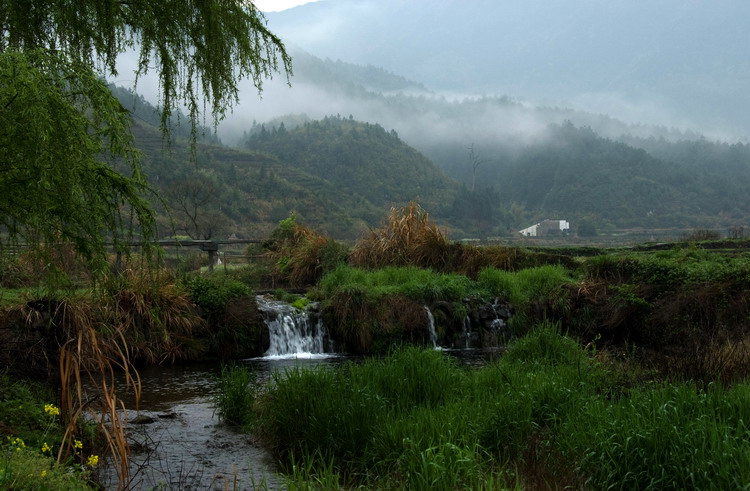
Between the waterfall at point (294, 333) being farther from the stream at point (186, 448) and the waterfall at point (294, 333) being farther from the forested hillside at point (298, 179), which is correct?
the forested hillside at point (298, 179)

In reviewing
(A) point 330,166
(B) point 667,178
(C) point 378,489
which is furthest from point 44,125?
(B) point 667,178

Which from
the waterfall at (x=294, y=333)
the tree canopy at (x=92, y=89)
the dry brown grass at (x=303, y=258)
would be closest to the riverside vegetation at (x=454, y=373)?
the waterfall at (x=294, y=333)

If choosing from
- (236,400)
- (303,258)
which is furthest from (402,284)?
(236,400)

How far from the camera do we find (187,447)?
6.68 m

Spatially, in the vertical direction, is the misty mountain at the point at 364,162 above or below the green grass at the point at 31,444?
above

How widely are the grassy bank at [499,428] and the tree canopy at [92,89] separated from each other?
2156 millimetres

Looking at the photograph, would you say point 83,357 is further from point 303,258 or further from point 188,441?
point 303,258

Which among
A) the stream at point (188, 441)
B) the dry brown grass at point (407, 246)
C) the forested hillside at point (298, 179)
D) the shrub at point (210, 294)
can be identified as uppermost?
the forested hillside at point (298, 179)

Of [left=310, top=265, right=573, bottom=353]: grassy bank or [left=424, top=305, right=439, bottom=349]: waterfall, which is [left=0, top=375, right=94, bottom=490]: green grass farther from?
[left=424, top=305, right=439, bottom=349]: waterfall

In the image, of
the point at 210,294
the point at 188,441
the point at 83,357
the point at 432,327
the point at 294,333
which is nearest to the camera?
the point at 188,441

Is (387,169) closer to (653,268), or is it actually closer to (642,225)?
(642,225)

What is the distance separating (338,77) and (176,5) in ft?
587

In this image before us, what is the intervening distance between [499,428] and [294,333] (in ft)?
26.9

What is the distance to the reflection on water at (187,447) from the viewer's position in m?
5.61
